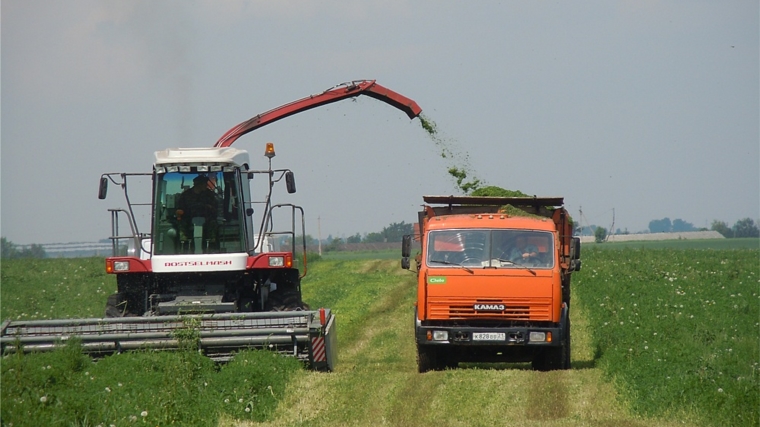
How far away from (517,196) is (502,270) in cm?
258

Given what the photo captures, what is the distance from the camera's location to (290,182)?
14.6 meters

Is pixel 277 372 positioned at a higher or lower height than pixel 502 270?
lower

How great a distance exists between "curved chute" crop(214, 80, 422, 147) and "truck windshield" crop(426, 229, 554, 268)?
4.81 metres

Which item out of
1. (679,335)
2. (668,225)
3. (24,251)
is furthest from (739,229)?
(679,335)

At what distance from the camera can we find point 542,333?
13.9m

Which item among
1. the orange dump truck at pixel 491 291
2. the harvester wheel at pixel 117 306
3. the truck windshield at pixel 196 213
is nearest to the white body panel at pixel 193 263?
the truck windshield at pixel 196 213

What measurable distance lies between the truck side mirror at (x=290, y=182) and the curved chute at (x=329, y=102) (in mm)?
3725

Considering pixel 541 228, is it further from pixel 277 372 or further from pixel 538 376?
pixel 277 372

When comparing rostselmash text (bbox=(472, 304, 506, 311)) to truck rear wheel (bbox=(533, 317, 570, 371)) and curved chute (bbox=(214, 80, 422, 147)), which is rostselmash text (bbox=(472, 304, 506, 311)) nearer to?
truck rear wheel (bbox=(533, 317, 570, 371))

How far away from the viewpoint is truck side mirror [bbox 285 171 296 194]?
14484 mm

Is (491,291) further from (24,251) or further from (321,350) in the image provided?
(24,251)

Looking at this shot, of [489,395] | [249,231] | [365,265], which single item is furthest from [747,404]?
[365,265]

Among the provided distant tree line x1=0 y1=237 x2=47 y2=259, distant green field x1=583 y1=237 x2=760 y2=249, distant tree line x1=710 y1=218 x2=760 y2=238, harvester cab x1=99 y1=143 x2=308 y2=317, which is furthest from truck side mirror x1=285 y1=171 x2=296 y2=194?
distant tree line x1=710 y1=218 x2=760 y2=238

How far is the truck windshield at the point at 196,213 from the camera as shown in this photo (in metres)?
14.8
